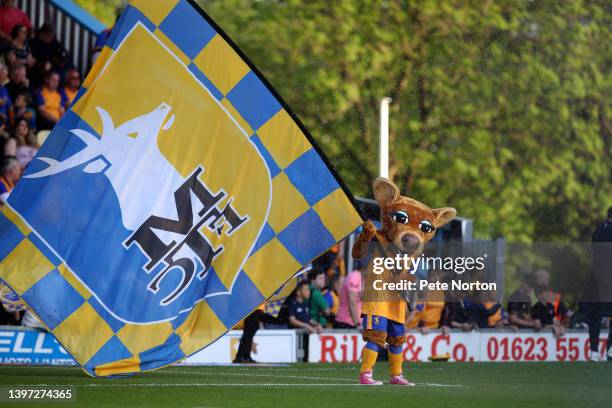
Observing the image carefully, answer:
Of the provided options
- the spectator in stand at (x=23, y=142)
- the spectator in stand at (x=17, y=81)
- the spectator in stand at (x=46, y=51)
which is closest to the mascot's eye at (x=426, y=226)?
the spectator in stand at (x=23, y=142)

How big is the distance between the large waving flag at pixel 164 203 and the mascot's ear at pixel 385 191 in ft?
1.01

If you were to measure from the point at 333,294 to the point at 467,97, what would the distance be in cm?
1285

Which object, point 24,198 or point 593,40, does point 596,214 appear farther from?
point 24,198

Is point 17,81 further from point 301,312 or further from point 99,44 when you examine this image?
point 301,312

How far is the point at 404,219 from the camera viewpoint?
39.0 feet

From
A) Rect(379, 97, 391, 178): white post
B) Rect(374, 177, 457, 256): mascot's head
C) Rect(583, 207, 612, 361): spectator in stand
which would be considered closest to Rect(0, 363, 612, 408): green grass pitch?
Rect(374, 177, 457, 256): mascot's head

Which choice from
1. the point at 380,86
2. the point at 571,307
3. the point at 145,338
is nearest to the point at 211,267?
the point at 145,338

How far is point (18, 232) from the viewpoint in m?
11.6

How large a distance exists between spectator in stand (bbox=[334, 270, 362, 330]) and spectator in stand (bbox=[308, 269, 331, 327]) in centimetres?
20

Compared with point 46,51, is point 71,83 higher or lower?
lower

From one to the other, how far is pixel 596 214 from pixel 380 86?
6.76 meters

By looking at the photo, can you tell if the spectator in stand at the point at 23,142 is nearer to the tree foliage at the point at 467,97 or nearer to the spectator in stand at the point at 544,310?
the spectator in stand at the point at 544,310

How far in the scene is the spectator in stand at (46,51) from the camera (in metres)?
21.1

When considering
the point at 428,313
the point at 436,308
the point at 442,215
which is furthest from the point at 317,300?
the point at 442,215
